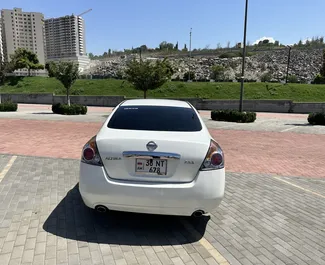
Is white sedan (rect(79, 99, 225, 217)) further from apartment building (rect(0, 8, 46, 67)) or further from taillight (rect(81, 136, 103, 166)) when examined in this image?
apartment building (rect(0, 8, 46, 67))

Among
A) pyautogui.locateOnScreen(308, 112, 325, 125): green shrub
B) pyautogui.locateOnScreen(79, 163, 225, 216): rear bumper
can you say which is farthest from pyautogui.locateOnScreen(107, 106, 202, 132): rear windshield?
pyautogui.locateOnScreen(308, 112, 325, 125): green shrub

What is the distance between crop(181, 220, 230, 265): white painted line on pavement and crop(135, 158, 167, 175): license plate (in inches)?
36.9

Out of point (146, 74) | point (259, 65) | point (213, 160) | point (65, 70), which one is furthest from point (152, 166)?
point (259, 65)

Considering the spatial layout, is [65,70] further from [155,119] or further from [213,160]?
[213,160]

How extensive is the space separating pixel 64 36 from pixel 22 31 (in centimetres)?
1437

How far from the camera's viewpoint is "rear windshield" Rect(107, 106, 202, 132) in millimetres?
3361

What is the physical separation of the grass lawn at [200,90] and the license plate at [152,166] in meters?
31.3

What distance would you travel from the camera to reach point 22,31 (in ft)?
291

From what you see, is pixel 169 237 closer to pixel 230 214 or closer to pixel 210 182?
pixel 210 182

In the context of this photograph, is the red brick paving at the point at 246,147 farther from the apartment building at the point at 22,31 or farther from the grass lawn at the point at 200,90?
the apartment building at the point at 22,31

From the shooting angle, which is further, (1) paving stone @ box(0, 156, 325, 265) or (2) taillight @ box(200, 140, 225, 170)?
(2) taillight @ box(200, 140, 225, 170)

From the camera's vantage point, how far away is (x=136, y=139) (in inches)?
116

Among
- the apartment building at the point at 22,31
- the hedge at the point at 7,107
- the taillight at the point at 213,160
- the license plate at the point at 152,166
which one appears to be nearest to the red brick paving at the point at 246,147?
the taillight at the point at 213,160

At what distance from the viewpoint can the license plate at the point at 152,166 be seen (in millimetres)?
2896
